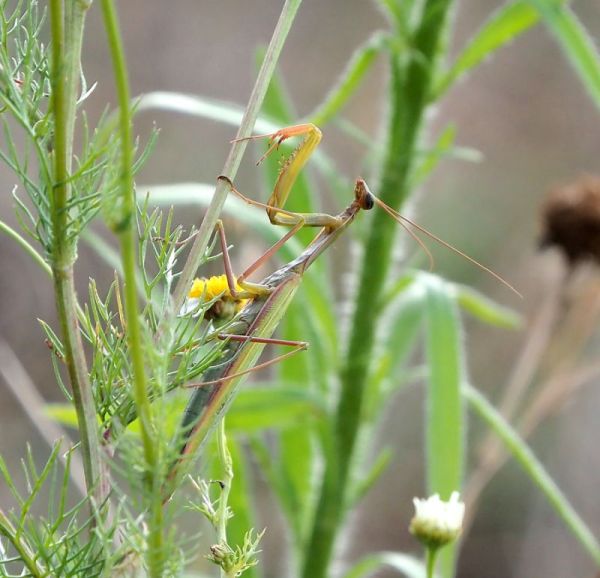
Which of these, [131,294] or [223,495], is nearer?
[131,294]

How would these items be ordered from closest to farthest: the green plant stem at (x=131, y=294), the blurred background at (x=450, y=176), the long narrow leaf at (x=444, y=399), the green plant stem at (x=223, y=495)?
1. the green plant stem at (x=131, y=294)
2. the green plant stem at (x=223, y=495)
3. the long narrow leaf at (x=444, y=399)
4. the blurred background at (x=450, y=176)

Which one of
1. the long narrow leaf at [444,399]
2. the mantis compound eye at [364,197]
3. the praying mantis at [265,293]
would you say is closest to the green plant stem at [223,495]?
the praying mantis at [265,293]

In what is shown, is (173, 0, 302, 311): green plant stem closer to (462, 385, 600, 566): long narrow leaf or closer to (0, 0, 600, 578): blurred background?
(462, 385, 600, 566): long narrow leaf

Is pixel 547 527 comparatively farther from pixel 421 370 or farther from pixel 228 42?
pixel 228 42

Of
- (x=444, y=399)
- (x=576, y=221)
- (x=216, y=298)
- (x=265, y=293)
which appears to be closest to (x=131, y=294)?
(x=216, y=298)

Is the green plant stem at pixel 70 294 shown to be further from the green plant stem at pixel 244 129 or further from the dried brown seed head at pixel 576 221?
the dried brown seed head at pixel 576 221

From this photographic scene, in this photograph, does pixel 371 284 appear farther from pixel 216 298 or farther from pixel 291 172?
pixel 216 298
